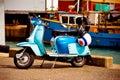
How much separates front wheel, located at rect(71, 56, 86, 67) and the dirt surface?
0.11 metres

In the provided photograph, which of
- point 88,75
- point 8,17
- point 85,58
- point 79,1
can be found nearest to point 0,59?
→ point 85,58

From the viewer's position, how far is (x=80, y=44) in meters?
9.34

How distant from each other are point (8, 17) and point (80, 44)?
17005 mm

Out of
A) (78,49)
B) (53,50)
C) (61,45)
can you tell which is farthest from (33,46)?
(78,49)

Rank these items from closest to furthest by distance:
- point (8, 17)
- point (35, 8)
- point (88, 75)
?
point (88, 75)
point (35, 8)
point (8, 17)

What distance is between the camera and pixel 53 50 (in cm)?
940

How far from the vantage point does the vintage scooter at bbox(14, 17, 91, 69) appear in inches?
352

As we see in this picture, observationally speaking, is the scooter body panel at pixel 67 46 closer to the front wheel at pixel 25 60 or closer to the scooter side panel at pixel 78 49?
the scooter side panel at pixel 78 49

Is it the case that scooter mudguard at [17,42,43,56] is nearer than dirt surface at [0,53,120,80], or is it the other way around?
dirt surface at [0,53,120,80]

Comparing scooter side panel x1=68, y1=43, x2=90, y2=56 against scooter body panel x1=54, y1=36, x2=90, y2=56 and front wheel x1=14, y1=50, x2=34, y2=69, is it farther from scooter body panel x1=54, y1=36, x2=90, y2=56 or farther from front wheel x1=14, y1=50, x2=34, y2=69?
front wheel x1=14, y1=50, x2=34, y2=69

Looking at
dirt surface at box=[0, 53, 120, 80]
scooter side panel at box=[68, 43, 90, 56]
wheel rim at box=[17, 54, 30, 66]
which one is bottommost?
dirt surface at box=[0, 53, 120, 80]

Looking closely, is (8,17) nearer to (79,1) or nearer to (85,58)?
(79,1)

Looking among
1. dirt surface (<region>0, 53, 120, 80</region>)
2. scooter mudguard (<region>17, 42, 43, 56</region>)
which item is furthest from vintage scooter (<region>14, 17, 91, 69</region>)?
dirt surface (<region>0, 53, 120, 80</region>)

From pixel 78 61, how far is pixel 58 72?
3.45 feet
